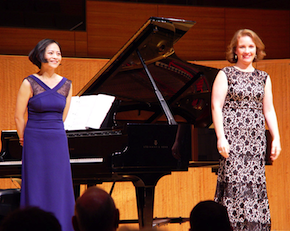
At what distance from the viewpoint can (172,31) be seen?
3746mm

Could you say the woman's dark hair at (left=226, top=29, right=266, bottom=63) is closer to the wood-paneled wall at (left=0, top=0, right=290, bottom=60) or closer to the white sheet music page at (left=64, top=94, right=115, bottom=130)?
the white sheet music page at (left=64, top=94, right=115, bottom=130)

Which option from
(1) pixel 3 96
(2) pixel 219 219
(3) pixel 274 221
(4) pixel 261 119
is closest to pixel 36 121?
(4) pixel 261 119

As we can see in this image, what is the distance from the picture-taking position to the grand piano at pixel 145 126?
11.0 feet

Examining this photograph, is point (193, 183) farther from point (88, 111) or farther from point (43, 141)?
point (43, 141)

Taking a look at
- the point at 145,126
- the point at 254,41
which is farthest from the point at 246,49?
the point at 145,126

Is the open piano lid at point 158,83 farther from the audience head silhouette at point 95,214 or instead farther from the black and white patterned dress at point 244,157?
the audience head silhouette at point 95,214

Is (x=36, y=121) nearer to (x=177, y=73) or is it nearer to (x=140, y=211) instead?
(x=140, y=211)

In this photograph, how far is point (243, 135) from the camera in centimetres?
280

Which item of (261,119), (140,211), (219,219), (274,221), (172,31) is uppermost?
(172,31)

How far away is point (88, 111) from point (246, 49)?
57.8 inches

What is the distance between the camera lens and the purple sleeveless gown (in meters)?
2.78

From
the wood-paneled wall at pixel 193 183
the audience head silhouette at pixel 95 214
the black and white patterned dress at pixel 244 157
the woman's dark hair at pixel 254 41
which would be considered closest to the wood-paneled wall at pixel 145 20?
the wood-paneled wall at pixel 193 183

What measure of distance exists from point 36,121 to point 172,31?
1.57 metres

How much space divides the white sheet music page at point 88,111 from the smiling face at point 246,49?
122cm
